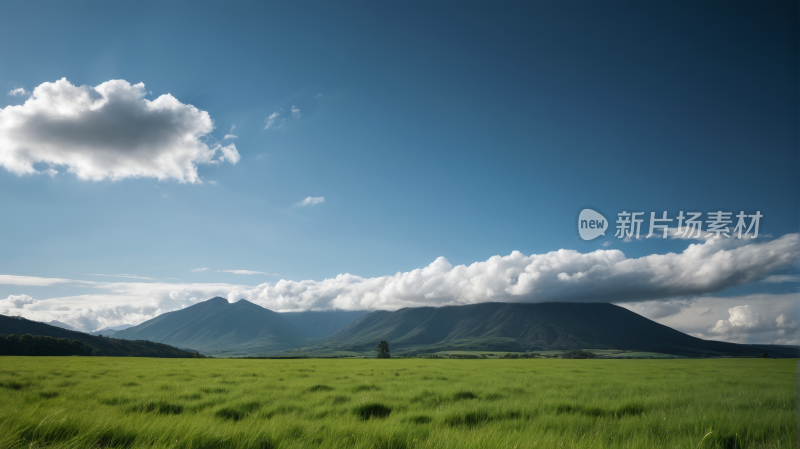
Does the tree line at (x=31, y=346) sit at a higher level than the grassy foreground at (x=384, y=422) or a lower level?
lower

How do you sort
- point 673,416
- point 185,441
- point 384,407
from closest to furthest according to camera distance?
point 185,441 → point 673,416 → point 384,407

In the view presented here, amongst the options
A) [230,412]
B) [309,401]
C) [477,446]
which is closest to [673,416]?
[477,446]

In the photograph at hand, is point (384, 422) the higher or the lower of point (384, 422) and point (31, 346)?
the higher

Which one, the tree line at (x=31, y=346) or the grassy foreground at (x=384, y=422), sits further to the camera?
the tree line at (x=31, y=346)

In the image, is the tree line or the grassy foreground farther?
the tree line

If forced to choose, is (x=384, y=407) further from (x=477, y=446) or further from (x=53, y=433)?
(x=53, y=433)

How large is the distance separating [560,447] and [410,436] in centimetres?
211

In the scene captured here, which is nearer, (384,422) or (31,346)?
(384,422)

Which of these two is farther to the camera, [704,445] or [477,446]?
[704,445]

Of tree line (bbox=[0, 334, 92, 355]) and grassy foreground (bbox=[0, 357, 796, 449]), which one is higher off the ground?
grassy foreground (bbox=[0, 357, 796, 449])

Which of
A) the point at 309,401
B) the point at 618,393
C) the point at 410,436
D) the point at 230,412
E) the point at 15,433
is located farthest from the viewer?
the point at 618,393

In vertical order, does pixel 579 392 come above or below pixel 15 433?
below

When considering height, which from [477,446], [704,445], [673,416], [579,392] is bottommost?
[579,392]

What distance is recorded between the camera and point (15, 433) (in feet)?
12.8
